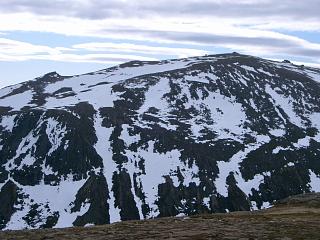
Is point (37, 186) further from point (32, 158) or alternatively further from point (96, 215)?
point (96, 215)

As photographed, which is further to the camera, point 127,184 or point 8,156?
point 8,156

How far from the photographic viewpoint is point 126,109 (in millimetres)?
194875

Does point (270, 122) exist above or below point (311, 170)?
above

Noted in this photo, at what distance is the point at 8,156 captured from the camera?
544 feet

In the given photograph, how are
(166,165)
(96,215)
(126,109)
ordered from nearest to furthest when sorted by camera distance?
(96,215) < (166,165) < (126,109)

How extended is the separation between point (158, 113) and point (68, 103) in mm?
37817

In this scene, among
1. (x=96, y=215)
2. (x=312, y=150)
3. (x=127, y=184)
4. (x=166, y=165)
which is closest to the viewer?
(x=96, y=215)

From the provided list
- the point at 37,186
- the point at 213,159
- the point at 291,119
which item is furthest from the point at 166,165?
the point at 291,119

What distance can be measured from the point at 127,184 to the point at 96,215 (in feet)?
50.9

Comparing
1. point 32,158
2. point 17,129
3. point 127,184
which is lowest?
point 127,184

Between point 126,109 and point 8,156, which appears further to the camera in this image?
point 126,109

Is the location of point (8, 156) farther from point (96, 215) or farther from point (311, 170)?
point (311, 170)

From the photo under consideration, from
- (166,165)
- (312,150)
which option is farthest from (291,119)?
(166,165)

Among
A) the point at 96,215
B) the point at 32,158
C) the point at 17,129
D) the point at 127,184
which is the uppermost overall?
the point at 17,129
